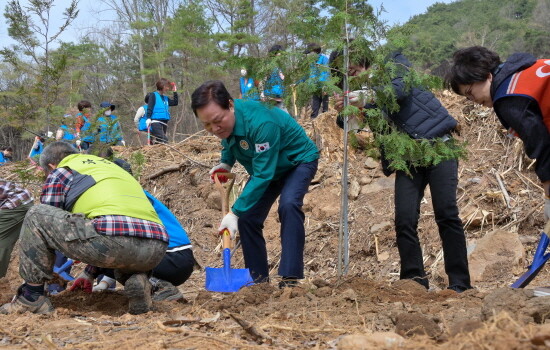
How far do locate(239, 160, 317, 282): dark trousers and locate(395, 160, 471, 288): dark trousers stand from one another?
0.71 meters

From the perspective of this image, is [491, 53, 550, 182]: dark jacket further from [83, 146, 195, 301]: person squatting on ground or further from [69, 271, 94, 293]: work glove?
[69, 271, 94, 293]: work glove

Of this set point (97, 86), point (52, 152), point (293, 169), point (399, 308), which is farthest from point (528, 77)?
point (97, 86)

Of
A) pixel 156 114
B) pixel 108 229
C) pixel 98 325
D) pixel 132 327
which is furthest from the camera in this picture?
pixel 156 114

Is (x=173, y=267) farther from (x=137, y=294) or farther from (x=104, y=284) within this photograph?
(x=137, y=294)

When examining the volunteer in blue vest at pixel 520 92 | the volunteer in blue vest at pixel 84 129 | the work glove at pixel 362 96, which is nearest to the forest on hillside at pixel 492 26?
the volunteer in blue vest at pixel 84 129

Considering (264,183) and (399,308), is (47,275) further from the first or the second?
(399,308)

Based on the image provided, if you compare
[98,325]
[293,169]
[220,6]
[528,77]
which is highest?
[220,6]

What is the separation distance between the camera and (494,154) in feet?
24.1

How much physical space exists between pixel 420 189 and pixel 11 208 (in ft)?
11.1

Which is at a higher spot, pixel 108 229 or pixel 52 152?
pixel 52 152

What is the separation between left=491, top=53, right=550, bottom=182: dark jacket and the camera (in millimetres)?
3084

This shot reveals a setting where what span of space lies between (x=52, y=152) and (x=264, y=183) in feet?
4.80

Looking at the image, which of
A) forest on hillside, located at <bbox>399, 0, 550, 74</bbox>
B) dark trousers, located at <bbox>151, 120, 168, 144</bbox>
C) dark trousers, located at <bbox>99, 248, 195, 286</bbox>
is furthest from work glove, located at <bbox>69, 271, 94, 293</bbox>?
forest on hillside, located at <bbox>399, 0, 550, 74</bbox>

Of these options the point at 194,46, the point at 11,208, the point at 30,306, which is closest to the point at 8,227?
the point at 11,208
